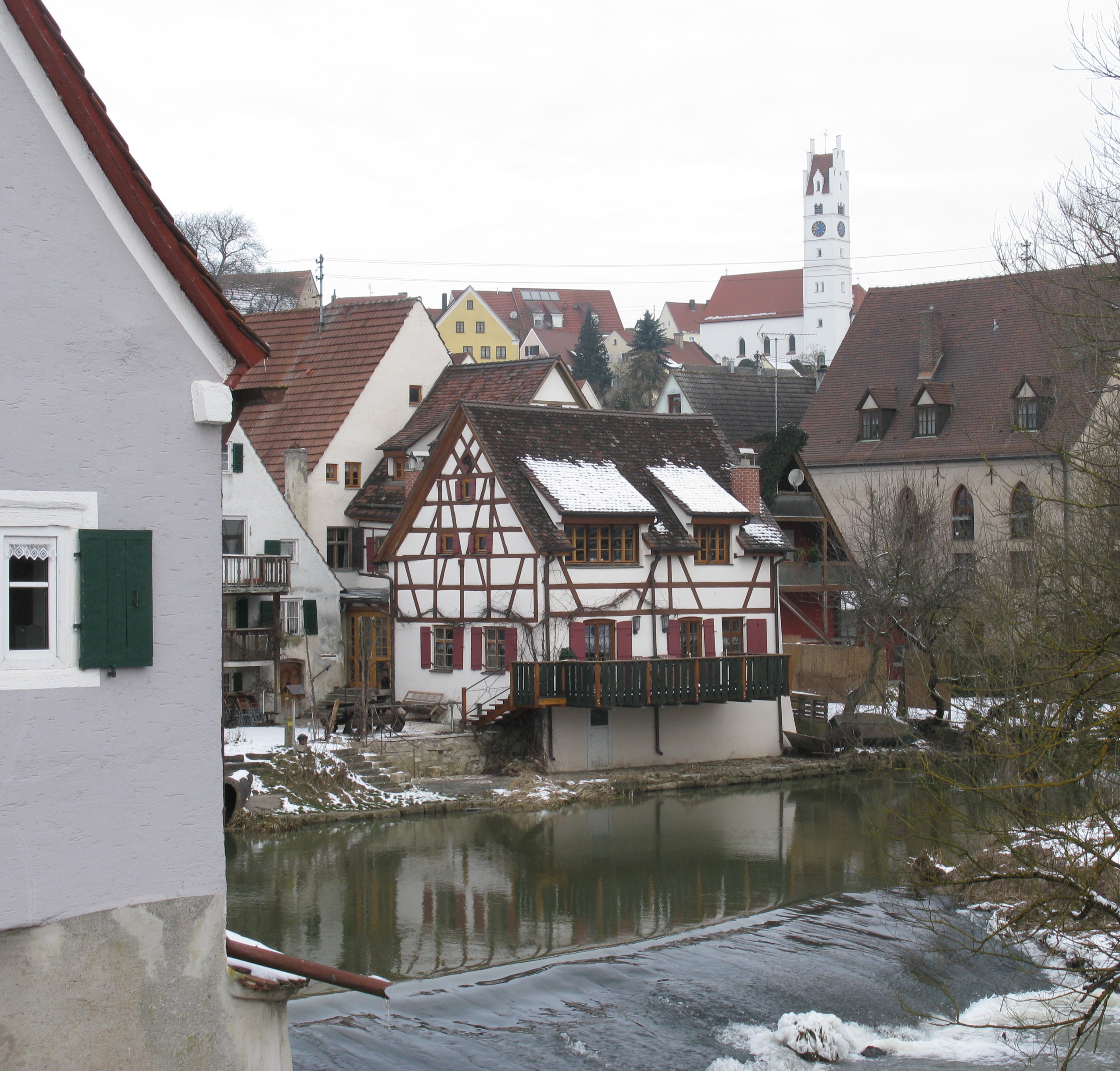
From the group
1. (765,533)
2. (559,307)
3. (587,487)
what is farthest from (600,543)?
(559,307)

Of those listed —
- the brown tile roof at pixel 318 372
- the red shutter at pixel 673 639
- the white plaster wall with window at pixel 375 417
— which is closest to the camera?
the red shutter at pixel 673 639

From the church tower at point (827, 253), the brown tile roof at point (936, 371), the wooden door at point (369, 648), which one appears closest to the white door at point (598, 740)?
the wooden door at point (369, 648)

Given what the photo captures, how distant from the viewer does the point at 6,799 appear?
7.98 meters

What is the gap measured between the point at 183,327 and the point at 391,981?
11560 millimetres

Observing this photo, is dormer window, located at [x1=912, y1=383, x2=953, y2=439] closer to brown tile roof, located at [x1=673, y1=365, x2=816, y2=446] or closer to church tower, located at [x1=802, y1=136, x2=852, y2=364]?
brown tile roof, located at [x1=673, y1=365, x2=816, y2=446]

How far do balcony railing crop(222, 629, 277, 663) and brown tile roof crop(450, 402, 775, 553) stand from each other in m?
6.28

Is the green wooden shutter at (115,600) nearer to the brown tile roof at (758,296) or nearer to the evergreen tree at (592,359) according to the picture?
the evergreen tree at (592,359)

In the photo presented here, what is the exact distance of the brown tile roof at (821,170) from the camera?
140 m

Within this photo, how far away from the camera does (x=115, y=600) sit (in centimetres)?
837

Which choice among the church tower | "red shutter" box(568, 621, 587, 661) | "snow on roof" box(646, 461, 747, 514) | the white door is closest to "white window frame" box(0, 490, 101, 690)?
"red shutter" box(568, 621, 587, 661)

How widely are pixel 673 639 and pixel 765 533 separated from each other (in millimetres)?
3760

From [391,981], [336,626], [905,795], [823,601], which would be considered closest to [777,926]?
[391,981]

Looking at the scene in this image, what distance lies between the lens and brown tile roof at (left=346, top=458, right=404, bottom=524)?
37250 mm

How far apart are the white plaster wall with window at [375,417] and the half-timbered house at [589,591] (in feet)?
13.8
